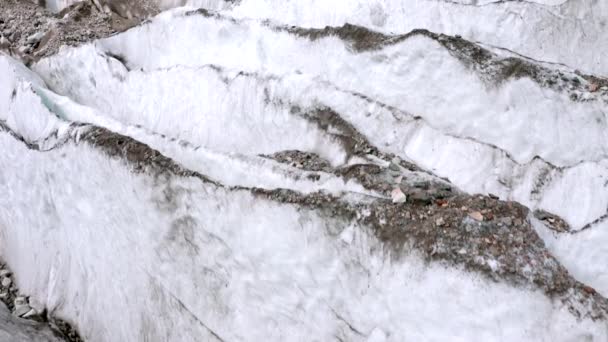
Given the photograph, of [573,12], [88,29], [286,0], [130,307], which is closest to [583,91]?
[573,12]

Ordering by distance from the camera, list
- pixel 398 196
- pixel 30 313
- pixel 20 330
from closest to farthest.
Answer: pixel 398 196 < pixel 20 330 < pixel 30 313

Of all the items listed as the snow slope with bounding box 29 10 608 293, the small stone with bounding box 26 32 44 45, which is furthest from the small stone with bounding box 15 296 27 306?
the small stone with bounding box 26 32 44 45

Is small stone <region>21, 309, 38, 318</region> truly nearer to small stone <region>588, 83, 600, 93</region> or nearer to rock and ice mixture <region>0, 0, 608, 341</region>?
rock and ice mixture <region>0, 0, 608, 341</region>

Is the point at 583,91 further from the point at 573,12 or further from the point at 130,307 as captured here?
the point at 130,307

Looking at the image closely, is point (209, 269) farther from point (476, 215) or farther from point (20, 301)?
point (20, 301)

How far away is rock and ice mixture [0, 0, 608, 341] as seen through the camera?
446cm

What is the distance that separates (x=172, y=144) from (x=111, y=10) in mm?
6746

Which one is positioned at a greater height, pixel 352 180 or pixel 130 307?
pixel 352 180

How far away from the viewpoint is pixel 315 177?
539 centimetres

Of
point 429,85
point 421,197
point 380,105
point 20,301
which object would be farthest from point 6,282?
point 429,85

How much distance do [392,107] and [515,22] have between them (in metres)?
2.64

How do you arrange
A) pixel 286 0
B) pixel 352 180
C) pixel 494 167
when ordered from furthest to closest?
pixel 286 0 → pixel 494 167 → pixel 352 180

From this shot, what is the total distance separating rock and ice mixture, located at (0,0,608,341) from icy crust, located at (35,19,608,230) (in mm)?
25

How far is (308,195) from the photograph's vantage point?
5016 mm
